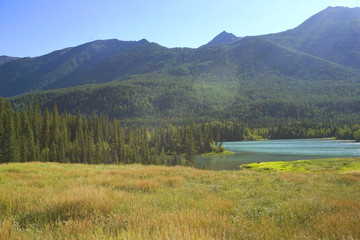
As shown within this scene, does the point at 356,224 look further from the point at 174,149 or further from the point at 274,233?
the point at 174,149

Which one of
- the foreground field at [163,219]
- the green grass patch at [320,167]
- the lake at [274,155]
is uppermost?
the foreground field at [163,219]

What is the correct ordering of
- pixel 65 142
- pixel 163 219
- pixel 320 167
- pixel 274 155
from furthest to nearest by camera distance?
pixel 274 155 < pixel 65 142 < pixel 320 167 < pixel 163 219

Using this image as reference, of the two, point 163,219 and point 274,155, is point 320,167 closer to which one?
point 274,155

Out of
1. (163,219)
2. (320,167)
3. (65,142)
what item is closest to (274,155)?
(320,167)

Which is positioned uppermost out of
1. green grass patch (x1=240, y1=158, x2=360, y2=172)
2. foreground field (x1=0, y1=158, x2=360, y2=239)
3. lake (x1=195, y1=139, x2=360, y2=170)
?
foreground field (x1=0, y1=158, x2=360, y2=239)

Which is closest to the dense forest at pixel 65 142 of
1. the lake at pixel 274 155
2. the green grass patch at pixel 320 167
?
the lake at pixel 274 155

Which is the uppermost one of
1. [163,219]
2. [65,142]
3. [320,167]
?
[163,219]

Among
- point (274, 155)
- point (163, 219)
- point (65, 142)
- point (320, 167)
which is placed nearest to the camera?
point (163, 219)

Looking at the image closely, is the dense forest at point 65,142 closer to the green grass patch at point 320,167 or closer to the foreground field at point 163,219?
the green grass patch at point 320,167

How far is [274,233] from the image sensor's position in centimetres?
430

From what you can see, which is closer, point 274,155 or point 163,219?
point 163,219

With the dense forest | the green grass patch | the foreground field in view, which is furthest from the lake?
the foreground field

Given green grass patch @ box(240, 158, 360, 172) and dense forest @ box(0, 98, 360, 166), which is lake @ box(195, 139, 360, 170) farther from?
green grass patch @ box(240, 158, 360, 172)

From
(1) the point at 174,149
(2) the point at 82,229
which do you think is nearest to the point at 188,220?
(2) the point at 82,229
